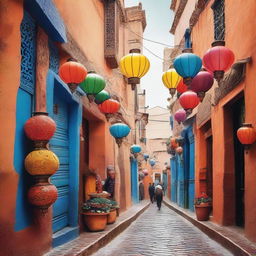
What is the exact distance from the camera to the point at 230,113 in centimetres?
1015

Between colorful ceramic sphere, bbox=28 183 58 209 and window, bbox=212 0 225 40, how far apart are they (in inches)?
265

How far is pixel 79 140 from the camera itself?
28.9 ft

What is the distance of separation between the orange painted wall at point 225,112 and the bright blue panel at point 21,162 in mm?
4083

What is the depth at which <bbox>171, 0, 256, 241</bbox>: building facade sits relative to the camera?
7703mm

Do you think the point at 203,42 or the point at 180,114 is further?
the point at 180,114

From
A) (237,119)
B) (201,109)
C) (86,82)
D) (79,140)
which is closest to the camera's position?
(86,82)

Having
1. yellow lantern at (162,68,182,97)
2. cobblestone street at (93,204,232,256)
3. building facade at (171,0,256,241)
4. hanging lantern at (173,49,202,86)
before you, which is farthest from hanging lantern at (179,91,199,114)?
cobblestone street at (93,204,232,256)

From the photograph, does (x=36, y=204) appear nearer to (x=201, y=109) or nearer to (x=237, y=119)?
(x=237, y=119)

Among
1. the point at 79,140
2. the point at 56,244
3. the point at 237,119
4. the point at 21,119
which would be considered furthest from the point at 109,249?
the point at 237,119

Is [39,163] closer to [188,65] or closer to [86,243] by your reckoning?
[86,243]

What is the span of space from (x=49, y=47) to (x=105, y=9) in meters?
6.19

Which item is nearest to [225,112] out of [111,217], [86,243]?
[111,217]

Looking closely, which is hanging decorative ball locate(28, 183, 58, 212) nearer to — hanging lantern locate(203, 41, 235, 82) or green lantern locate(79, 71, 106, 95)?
green lantern locate(79, 71, 106, 95)

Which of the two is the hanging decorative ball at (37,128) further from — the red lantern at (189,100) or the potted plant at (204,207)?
the potted plant at (204,207)
